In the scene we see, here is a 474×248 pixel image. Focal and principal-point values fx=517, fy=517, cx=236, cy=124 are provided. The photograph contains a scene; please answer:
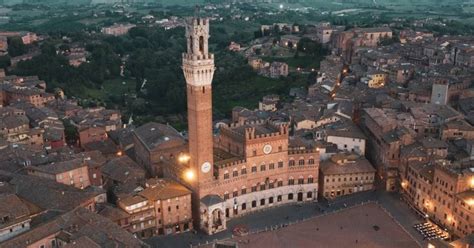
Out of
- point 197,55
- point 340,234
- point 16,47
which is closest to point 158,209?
point 197,55

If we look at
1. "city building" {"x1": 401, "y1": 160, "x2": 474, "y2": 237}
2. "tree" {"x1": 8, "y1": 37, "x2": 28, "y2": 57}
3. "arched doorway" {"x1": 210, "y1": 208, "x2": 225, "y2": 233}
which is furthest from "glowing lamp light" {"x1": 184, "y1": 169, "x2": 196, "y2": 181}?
"tree" {"x1": 8, "y1": 37, "x2": 28, "y2": 57}

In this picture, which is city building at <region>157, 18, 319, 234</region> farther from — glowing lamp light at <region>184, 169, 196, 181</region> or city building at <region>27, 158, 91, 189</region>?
city building at <region>27, 158, 91, 189</region>

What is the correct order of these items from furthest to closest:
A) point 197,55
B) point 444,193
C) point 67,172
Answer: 1. point 67,172
2. point 444,193
3. point 197,55

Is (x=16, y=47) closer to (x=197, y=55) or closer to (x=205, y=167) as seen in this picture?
(x=197, y=55)

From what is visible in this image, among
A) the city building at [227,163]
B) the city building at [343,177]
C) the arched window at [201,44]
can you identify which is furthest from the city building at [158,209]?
the city building at [343,177]

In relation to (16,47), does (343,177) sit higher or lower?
lower

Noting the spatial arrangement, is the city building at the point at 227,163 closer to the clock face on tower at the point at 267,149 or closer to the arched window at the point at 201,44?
the arched window at the point at 201,44
